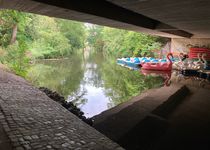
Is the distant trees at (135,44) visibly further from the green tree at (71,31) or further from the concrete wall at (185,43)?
the green tree at (71,31)

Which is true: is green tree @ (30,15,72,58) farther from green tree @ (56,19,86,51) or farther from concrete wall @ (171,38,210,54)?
concrete wall @ (171,38,210,54)

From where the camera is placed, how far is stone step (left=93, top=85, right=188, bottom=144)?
7.45 m

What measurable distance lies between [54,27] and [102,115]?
3311 cm

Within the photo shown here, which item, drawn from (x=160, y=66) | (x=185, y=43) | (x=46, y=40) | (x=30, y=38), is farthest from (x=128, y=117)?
(x=46, y=40)

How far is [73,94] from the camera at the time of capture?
13508 millimetres

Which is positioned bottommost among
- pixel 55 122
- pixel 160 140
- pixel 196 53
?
pixel 160 140

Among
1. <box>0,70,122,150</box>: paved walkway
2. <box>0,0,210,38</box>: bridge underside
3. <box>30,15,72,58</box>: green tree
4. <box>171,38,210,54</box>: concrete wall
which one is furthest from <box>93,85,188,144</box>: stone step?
<box>30,15,72,58</box>: green tree

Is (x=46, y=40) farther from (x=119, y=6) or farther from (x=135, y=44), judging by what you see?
(x=119, y=6)

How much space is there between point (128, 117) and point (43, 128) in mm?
3841

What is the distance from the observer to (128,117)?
8.92 meters

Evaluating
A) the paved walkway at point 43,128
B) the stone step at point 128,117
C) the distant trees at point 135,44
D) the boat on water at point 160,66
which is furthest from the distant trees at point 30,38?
the boat on water at point 160,66

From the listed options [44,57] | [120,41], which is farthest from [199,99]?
[120,41]

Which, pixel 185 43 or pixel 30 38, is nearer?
pixel 185 43

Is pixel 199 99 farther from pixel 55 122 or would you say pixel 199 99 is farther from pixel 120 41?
pixel 120 41
